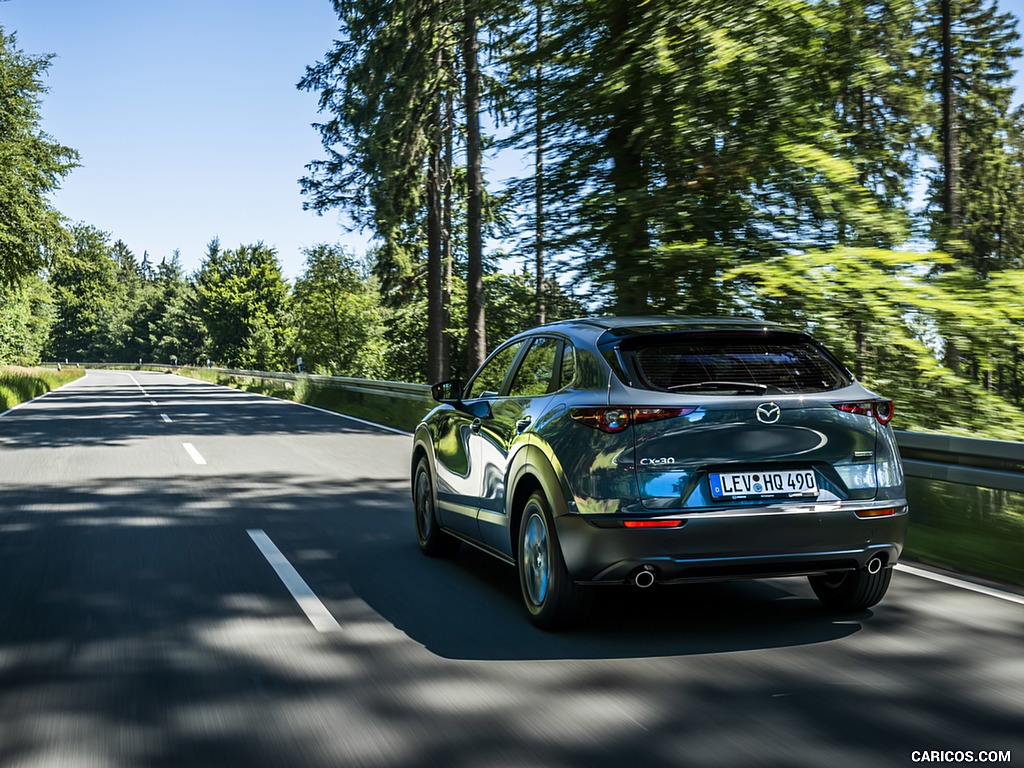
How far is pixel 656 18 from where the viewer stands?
1145cm

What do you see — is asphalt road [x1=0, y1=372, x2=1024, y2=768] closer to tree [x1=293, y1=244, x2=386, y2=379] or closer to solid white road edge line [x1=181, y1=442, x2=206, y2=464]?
solid white road edge line [x1=181, y1=442, x2=206, y2=464]

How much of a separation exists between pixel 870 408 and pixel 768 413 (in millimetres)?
619

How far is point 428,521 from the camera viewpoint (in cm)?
739

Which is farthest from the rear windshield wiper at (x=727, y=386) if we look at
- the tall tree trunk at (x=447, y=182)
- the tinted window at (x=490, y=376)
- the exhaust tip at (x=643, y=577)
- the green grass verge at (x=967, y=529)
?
the tall tree trunk at (x=447, y=182)

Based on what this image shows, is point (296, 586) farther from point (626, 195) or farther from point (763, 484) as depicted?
point (626, 195)

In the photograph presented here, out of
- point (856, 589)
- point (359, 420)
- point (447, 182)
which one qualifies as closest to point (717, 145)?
point (856, 589)

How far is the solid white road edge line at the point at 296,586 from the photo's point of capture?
216 inches

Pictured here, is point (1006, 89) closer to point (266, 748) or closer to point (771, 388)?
point (771, 388)

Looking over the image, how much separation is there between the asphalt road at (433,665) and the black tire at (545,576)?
0.42ft

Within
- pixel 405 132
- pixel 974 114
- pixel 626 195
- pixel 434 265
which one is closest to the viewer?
pixel 626 195

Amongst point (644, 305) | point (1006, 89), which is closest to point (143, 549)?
point (644, 305)

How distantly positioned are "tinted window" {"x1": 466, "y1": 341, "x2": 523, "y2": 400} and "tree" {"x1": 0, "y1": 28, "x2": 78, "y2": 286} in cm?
2948

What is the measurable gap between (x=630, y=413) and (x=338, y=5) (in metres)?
23.4

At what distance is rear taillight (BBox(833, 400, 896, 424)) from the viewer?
16.6 ft
